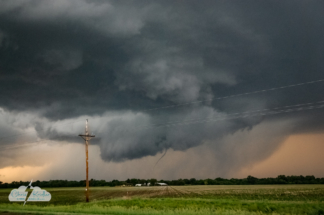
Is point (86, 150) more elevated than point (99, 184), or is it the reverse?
point (86, 150)

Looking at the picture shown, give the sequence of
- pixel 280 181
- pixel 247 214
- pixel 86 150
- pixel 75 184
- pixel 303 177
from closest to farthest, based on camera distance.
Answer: pixel 247 214 < pixel 86 150 < pixel 280 181 < pixel 303 177 < pixel 75 184

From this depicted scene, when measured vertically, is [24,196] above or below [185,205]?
above

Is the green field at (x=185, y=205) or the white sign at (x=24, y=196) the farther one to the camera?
the white sign at (x=24, y=196)

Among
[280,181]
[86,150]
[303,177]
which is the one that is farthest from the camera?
[303,177]

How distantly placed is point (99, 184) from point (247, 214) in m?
172

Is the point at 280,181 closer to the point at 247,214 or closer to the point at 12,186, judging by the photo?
the point at 247,214

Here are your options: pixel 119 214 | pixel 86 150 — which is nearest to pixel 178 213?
pixel 119 214

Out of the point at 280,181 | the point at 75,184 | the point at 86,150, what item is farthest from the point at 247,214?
the point at 75,184

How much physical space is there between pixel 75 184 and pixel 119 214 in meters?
176

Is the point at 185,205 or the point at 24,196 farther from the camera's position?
the point at 24,196

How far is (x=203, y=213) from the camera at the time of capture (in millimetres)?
29312

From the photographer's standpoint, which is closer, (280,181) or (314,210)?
(314,210)

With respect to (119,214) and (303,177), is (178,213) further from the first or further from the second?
(303,177)

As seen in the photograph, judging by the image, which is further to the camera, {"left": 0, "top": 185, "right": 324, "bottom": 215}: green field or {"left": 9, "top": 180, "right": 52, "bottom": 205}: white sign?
{"left": 9, "top": 180, "right": 52, "bottom": 205}: white sign
